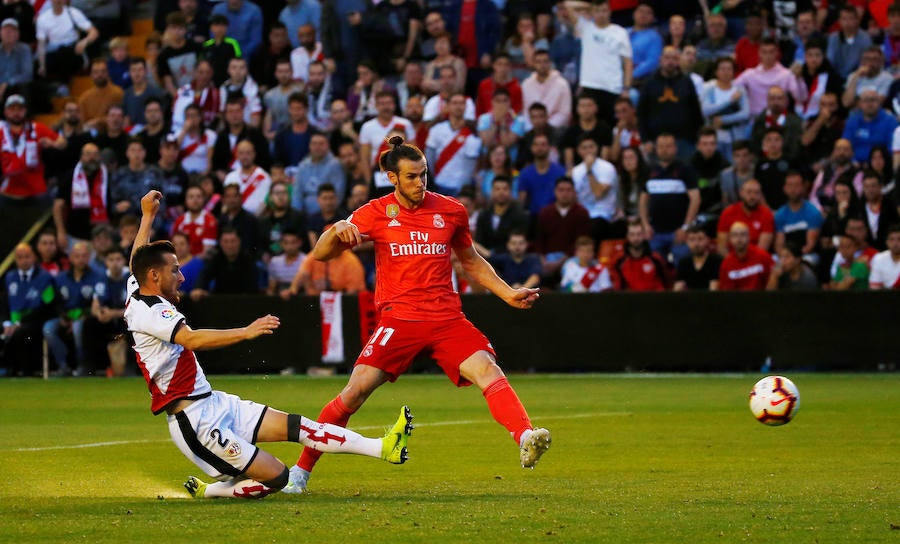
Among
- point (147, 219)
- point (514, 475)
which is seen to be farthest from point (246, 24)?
point (514, 475)

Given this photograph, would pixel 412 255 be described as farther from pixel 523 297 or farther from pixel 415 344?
pixel 523 297

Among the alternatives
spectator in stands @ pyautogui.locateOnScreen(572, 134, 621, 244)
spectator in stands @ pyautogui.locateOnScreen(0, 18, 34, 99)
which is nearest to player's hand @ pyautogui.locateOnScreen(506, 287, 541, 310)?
spectator in stands @ pyautogui.locateOnScreen(572, 134, 621, 244)

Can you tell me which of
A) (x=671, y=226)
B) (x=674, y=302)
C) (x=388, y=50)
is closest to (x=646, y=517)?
(x=674, y=302)

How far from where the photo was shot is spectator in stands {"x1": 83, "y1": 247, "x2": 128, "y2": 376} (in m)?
22.0

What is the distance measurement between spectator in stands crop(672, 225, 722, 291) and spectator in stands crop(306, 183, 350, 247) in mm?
4830

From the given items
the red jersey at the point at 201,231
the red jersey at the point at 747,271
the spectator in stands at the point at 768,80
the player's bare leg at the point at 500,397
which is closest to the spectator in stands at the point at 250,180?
the red jersey at the point at 201,231

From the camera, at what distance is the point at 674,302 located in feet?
66.4

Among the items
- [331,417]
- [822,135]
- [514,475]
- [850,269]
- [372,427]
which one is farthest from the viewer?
[822,135]

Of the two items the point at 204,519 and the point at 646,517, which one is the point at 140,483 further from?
the point at 646,517

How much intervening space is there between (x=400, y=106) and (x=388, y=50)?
131cm

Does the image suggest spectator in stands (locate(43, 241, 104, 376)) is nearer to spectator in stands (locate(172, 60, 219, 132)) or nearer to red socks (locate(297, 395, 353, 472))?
spectator in stands (locate(172, 60, 219, 132))

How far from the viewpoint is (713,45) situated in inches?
922

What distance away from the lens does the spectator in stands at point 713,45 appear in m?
23.1

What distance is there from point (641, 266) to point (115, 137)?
348 inches
